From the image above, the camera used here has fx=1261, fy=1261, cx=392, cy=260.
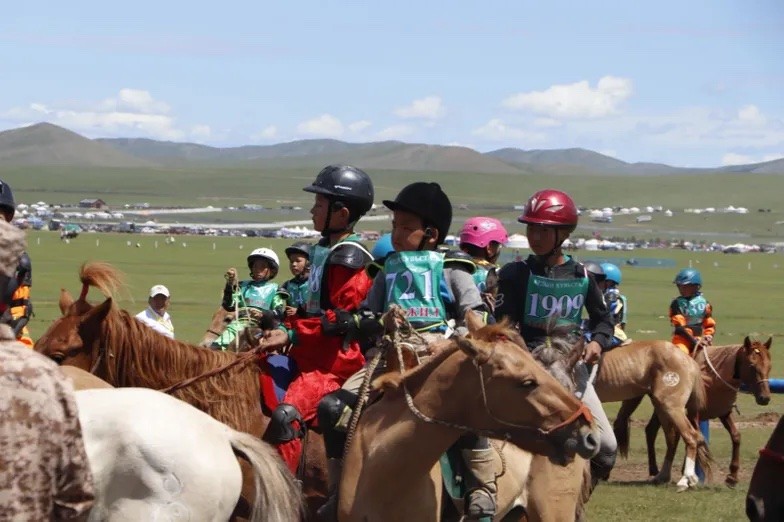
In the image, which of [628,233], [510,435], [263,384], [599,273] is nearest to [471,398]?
[510,435]

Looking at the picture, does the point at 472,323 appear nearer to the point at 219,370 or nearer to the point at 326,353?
the point at 326,353

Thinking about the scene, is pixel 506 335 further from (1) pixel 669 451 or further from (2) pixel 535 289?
(1) pixel 669 451

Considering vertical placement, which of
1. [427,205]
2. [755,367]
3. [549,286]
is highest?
[427,205]

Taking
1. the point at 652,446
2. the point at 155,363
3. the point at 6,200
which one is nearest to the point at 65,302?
the point at 155,363

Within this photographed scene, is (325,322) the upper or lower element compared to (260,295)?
upper

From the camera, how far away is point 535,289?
7980mm

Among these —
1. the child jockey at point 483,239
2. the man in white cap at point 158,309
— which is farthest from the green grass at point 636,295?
the child jockey at point 483,239

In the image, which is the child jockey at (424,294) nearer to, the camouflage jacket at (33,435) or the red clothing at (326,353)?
the red clothing at (326,353)

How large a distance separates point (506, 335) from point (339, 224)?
67.5 inches

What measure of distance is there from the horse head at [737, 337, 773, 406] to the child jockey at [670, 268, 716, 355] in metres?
1.02

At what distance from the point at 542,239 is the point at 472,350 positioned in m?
2.26

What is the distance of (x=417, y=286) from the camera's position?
6805 mm

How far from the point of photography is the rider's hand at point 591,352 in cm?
757

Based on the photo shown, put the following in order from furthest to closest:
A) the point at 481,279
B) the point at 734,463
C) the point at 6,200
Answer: the point at 734,463 → the point at 481,279 → the point at 6,200
